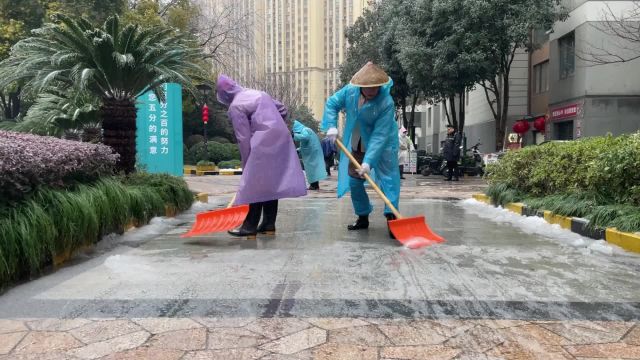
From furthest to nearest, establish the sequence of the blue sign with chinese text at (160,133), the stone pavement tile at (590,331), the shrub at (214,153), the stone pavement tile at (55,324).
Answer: the shrub at (214,153), the blue sign with chinese text at (160,133), the stone pavement tile at (55,324), the stone pavement tile at (590,331)

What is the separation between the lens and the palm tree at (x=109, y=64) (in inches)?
291

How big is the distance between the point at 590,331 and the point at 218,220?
431cm

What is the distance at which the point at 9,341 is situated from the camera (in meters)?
3.06

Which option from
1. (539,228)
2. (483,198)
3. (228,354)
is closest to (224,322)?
(228,354)

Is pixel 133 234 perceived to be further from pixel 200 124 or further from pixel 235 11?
pixel 200 124

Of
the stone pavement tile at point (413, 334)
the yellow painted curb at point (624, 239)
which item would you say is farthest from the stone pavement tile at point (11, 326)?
the yellow painted curb at point (624, 239)

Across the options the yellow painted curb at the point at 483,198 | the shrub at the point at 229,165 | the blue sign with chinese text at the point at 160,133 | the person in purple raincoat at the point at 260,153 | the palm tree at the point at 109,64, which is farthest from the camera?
the shrub at the point at 229,165

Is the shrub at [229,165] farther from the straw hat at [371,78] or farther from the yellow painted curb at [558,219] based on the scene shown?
the straw hat at [371,78]

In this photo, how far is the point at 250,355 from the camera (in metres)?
2.88

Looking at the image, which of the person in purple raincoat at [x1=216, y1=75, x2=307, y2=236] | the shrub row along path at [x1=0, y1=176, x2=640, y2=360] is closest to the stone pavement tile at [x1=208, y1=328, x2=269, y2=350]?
the shrub row along path at [x1=0, y1=176, x2=640, y2=360]

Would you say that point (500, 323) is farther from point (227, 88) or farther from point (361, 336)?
point (227, 88)

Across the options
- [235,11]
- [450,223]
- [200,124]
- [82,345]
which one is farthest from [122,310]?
[200,124]

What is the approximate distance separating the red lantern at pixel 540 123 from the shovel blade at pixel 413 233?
19.9 meters

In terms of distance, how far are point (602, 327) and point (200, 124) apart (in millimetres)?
33259
